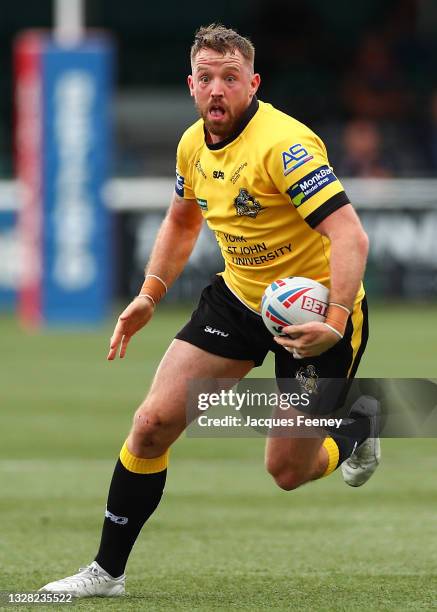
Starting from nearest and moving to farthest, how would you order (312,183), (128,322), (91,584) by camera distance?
(312,183), (91,584), (128,322)

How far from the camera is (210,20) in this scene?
90.0 ft

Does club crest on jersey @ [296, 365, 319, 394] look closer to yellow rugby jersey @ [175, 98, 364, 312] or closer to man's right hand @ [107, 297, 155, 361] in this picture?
yellow rugby jersey @ [175, 98, 364, 312]

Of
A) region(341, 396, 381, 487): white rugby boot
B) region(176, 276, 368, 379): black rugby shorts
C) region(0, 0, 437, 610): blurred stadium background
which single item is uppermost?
region(176, 276, 368, 379): black rugby shorts

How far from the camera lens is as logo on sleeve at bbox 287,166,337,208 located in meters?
5.46

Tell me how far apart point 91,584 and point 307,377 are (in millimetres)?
1139

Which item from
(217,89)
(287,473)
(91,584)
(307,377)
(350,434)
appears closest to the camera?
(217,89)

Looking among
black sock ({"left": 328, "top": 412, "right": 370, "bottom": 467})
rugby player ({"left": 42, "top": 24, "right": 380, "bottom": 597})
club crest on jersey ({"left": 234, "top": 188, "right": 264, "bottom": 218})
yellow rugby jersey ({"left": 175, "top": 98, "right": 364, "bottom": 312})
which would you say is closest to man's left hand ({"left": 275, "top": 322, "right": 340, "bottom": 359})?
rugby player ({"left": 42, "top": 24, "right": 380, "bottom": 597})

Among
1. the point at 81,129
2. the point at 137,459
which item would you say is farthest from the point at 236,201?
the point at 81,129

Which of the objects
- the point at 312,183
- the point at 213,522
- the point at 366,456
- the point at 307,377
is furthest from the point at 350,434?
the point at 312,183

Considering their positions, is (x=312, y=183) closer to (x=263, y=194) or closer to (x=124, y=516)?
(x=263, y=194)

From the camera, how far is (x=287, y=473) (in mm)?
6113

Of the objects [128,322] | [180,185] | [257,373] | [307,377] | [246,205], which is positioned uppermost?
[246,205]

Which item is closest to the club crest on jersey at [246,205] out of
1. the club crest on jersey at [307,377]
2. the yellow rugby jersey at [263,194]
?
the yellow rugby jersey at [263,194]

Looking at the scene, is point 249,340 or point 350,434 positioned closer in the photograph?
point 249,340
